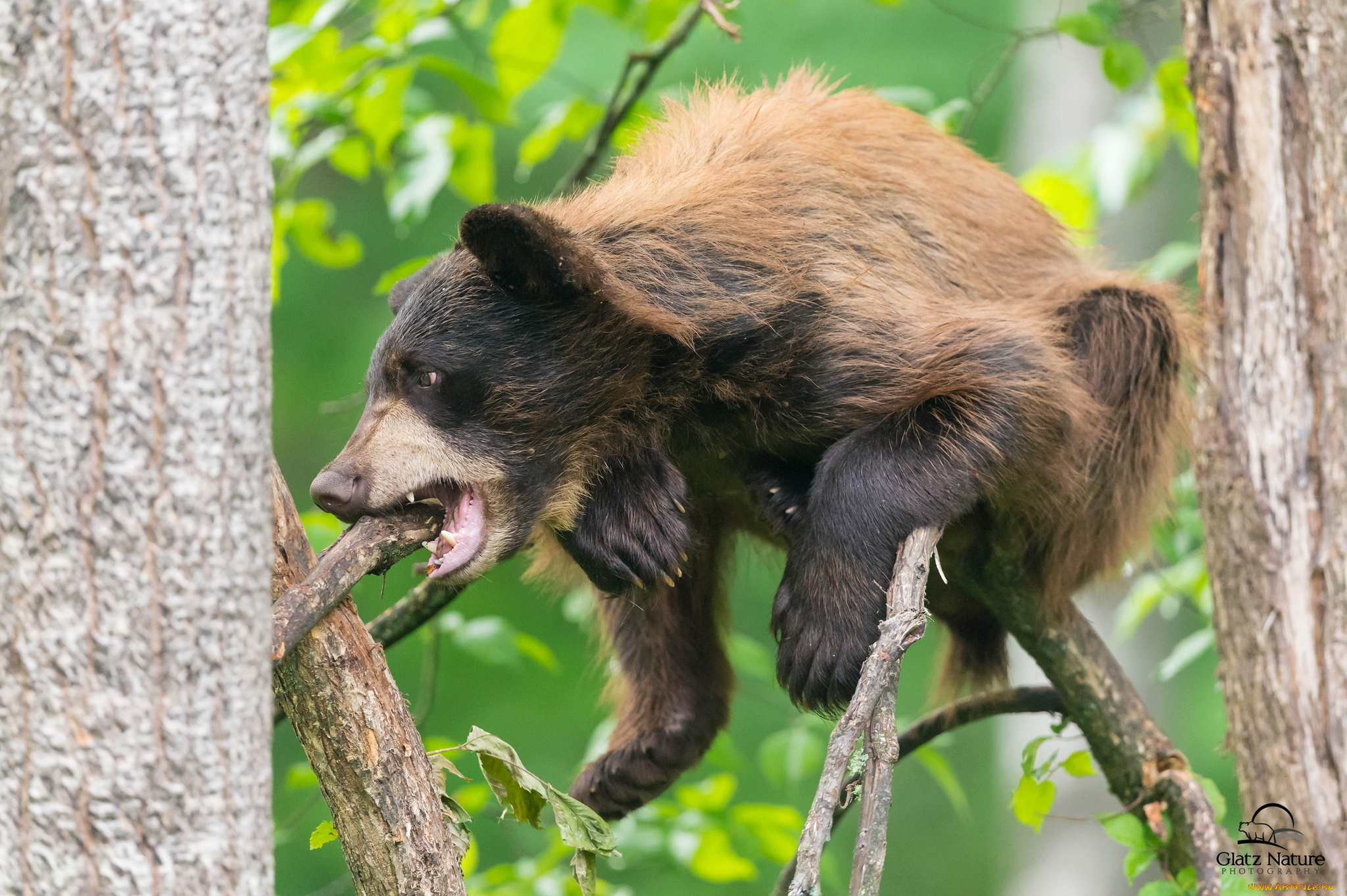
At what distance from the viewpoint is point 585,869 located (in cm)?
261

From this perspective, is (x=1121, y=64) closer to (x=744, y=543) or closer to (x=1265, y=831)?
(x=744, y=543)

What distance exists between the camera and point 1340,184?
3.31 meters

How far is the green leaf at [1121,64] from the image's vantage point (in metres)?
4.07

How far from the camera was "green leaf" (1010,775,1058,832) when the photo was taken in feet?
11.3

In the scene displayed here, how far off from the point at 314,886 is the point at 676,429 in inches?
342

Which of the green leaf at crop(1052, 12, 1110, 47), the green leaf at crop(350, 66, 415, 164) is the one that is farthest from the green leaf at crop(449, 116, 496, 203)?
the green leaf at crop(1052, 12, 1110, 47)

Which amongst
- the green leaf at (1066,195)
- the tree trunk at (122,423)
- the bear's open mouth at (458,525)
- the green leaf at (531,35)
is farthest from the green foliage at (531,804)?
the green leaf at (1066,195)

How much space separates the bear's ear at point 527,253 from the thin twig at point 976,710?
170 cm

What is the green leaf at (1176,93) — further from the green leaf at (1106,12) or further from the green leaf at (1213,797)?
the green leaf at (1213,797)

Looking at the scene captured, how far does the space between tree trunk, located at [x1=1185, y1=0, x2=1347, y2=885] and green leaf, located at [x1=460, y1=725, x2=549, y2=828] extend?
2.01 metres

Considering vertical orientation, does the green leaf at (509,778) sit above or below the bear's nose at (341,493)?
below

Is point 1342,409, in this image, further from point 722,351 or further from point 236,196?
point 236,196

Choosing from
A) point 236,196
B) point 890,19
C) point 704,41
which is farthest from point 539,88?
point 236,196

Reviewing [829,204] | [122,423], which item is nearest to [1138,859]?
[829,204]
